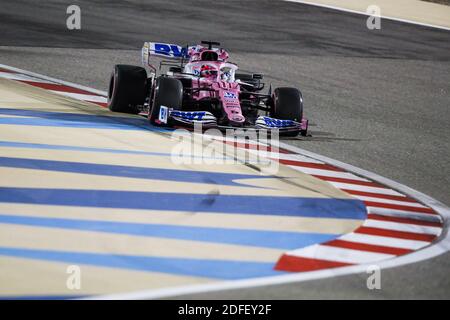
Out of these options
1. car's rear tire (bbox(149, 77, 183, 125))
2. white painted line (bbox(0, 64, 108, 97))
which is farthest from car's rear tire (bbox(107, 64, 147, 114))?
white painted line (bbox(0, 64, 108, 97))

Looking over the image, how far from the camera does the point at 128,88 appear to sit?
13438mm

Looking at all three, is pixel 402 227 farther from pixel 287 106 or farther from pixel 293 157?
pixel 287 106

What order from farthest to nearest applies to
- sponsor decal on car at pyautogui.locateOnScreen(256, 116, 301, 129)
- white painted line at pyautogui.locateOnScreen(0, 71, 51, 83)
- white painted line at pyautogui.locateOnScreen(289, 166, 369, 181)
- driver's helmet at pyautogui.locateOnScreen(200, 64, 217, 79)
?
white painted line at pyautogui.locateOnScreen(0, 71, 51, 83)
driver's helmet at pyautogui.locateOnScreen(200, 64, 217, 79)
sponsor decal on car at pyautogui.locateOnScreen(256, 116, 301, 129)
white painted line at pyautogui.locateOnScreen(289, 166, 369, 181)

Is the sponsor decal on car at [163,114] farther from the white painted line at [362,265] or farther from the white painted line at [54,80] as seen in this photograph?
the white painted line at [54,80]

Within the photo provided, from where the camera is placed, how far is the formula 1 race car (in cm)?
1237

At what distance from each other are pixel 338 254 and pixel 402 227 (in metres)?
1.30

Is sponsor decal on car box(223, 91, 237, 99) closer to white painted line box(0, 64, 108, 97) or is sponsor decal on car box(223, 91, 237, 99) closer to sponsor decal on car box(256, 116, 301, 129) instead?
sponsor decal on car box(256, 116, 301, 129)

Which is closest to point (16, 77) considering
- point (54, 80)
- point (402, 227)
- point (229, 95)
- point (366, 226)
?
point (54, 80)

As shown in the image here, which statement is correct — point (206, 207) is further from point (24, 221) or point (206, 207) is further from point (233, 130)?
point (233, 130)

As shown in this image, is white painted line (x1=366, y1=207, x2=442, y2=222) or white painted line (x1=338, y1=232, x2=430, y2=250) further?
white painted line (x1=366, y1=207, x2=442, y2=222)

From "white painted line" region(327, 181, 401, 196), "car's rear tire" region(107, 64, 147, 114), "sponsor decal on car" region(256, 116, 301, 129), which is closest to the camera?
"white painted line" region(327, 181, 401, 196)

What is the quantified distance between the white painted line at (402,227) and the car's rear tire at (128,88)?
16.1 feet

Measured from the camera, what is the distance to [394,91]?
18391 mm

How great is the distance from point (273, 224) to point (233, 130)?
3.70 meters
